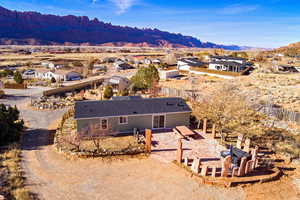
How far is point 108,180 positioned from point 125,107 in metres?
8.38

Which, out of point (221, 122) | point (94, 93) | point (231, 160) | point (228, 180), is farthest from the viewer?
point (94, 93)

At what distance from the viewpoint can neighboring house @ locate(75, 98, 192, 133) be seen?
1898 centimetres

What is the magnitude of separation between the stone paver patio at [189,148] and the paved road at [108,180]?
3.92 feet

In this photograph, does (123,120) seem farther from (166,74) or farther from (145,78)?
(166,74)

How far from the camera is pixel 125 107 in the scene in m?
20.4

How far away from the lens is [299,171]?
15.1m

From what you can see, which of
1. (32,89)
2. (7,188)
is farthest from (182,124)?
(32,89)

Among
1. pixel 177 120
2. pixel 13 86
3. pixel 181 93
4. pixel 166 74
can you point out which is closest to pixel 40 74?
pixel 13 86

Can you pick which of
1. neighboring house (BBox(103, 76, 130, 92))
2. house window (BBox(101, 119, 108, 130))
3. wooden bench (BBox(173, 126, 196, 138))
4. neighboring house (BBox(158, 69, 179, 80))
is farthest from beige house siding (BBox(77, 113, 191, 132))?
neighboring house (BBox(158, 69, 179, 80))

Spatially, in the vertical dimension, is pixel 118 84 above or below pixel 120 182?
above

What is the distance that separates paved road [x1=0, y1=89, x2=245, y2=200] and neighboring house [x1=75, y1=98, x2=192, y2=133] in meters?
4.21

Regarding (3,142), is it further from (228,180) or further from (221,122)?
(221,122)

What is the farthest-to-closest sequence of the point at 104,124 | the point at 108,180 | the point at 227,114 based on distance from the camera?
the point at 227,114
the point at 104,124
the point at 108,180

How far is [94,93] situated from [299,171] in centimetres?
3227
